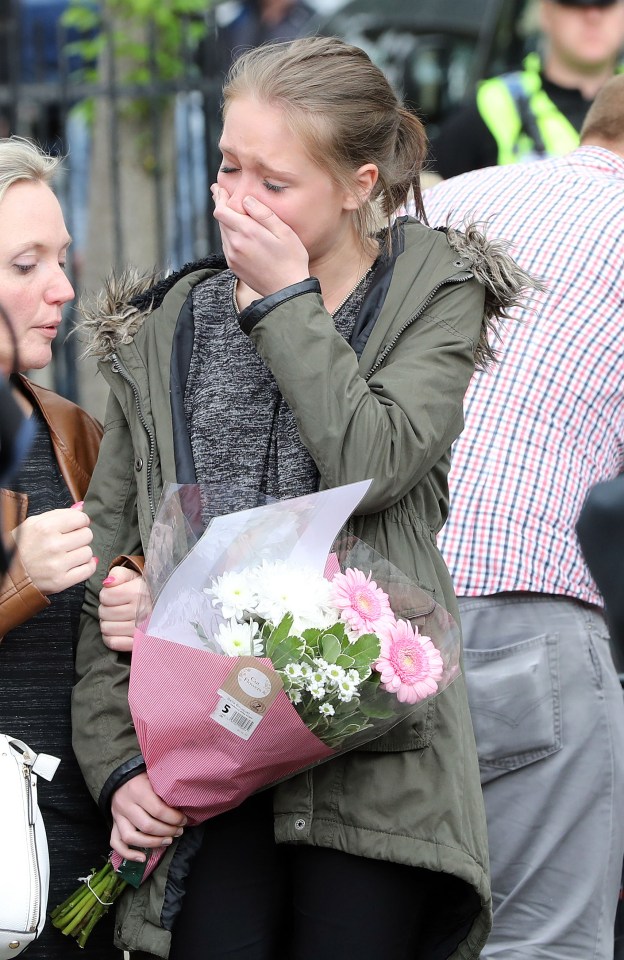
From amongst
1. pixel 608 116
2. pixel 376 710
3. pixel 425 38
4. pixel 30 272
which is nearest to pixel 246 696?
pixel 376 710

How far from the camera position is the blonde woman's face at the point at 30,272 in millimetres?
2525

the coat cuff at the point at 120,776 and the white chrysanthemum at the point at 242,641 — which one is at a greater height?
the white chrysanthemum at the point at 242,641

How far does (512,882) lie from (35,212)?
1.74m

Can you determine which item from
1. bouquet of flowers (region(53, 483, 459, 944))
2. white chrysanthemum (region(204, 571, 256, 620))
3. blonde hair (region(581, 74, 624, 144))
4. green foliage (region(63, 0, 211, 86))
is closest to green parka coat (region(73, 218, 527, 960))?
bouquet of flowers (region(53, 483, 459, 944))

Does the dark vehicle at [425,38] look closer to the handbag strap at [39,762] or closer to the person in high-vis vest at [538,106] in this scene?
the person in high-vis vest at [538,106]

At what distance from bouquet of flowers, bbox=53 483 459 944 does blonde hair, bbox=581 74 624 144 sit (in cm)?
161

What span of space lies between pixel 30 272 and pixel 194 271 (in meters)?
0.32

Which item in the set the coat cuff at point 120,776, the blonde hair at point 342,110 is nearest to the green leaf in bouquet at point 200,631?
the coat cuff at point 120,776

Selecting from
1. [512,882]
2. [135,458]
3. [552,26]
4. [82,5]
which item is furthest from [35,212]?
[82,5]

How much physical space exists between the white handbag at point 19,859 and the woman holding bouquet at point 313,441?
161 mm

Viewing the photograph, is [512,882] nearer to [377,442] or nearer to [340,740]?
[340,740]

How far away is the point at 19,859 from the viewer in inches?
86.0

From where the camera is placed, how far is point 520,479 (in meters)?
2.87

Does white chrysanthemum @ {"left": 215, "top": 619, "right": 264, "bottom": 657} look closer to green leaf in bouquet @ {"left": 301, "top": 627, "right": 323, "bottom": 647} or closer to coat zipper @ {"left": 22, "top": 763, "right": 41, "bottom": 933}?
green leaf in bouquet @ {"left": 301, "top": 627, "right": 323, "bottom": 647}
